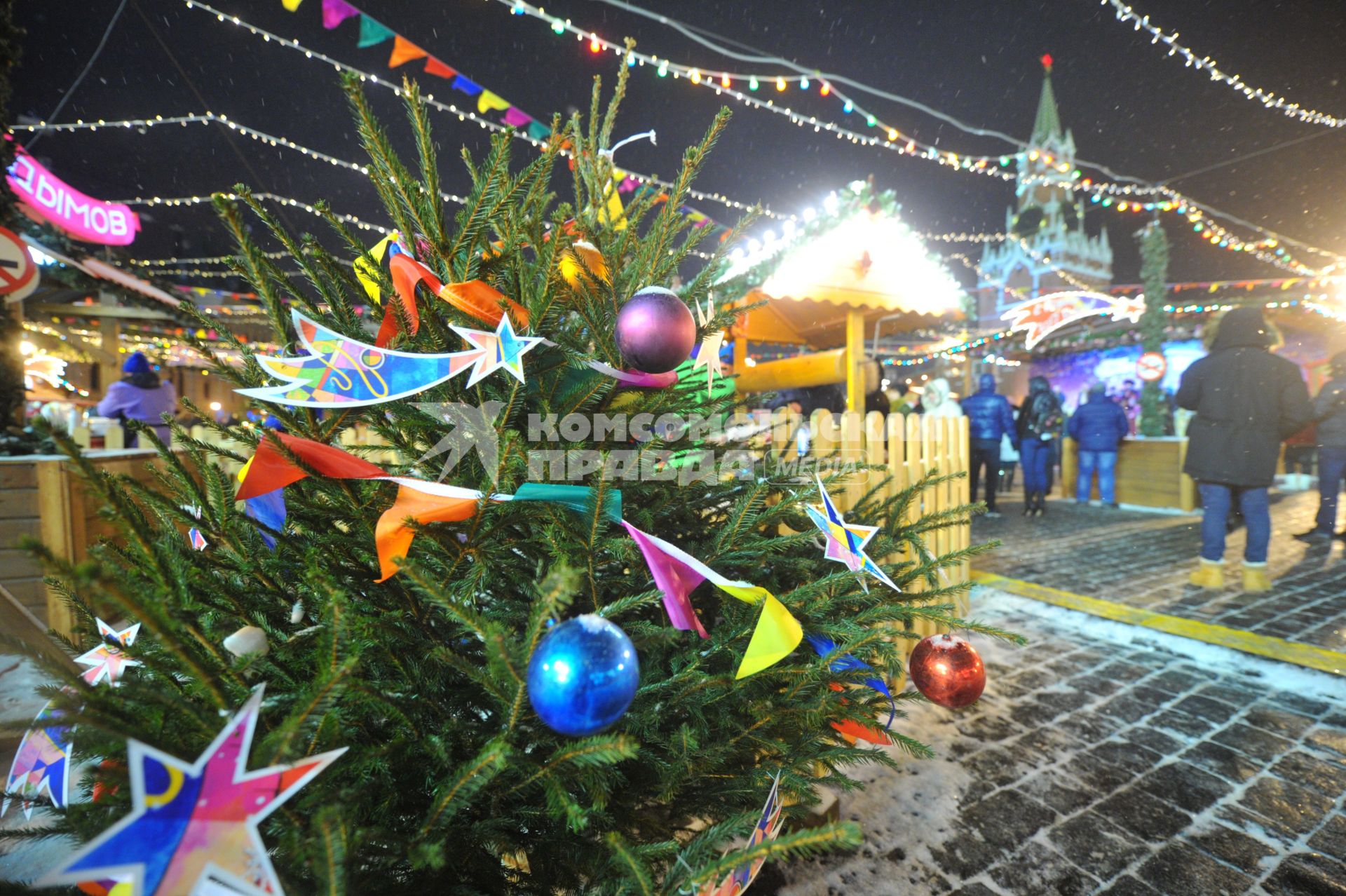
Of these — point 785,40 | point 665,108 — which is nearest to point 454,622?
point 785,40

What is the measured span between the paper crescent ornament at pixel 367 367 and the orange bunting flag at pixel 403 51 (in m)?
6.61

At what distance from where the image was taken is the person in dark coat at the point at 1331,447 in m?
5.66

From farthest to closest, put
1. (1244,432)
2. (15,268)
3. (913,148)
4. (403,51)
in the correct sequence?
(913,148) < (403,51) < (1244,432) < (15,268)

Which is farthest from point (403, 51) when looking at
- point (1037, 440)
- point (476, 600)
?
point (1037, 440)

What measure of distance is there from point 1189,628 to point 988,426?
4.58m

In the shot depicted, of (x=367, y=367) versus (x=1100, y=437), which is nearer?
(x=367, y=367)

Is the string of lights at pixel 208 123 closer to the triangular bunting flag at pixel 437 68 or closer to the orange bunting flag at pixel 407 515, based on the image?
the triangular bunting flag at pixel 437 68

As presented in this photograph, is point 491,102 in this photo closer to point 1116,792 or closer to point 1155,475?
point 1116,792

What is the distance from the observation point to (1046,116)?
45219 mm

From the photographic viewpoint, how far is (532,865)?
3.57 ft

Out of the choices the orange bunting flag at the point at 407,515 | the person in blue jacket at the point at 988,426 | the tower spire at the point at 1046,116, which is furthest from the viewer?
the tower spire at the point at 1046,116

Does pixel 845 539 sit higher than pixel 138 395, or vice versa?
pixel 138 395

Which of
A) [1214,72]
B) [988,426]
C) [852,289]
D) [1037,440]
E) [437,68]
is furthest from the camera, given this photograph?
[1037,440]

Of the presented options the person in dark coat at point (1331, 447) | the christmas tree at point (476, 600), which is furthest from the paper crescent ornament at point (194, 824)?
the person in dark coat at point (1331, 447)
